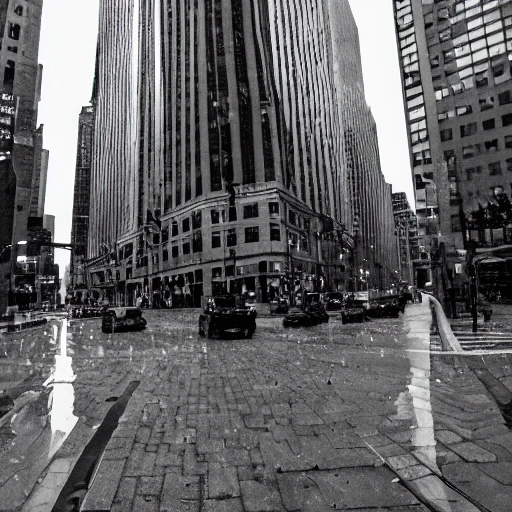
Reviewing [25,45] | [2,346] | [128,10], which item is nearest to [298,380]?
[2,346]

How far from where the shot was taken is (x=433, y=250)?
185 inches

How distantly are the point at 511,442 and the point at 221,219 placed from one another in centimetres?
1236

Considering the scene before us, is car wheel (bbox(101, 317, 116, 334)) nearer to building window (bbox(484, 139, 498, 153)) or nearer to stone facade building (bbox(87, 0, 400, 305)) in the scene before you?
stone facade building (bbox(87, 0, 400, 305))

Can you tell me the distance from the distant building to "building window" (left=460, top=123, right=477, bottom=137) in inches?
48.5

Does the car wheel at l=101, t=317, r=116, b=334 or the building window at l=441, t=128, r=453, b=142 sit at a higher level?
the building window at l=441, t=128, r=453, b=142


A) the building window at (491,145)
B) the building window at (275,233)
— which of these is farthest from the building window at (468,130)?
the building window at (275,233)

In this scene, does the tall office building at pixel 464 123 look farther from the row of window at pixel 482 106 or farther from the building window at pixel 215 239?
the building window at pixel 215 239

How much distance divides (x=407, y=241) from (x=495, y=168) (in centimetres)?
163

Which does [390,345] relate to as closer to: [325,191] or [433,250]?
[433,250]

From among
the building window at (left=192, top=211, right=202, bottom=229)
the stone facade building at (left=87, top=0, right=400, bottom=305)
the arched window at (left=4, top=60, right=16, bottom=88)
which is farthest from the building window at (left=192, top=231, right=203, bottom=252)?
the arched window at (left=4, top=60, right=16, bottom=88)

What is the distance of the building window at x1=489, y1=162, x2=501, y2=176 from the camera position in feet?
15.9

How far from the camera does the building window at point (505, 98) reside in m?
4.75

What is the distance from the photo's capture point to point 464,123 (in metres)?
4.92

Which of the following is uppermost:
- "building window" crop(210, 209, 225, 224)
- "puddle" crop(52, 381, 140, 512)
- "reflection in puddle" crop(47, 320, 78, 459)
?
"building window" crop(210, 209, 225, 224)
